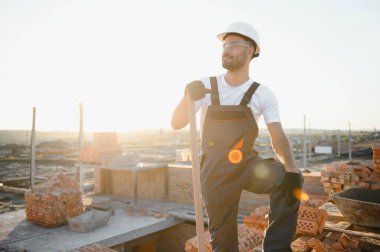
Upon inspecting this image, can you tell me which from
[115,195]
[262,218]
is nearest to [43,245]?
[262,218]

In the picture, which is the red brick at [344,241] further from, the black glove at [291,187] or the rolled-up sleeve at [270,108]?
the rolled-up sleeve at [270,108]

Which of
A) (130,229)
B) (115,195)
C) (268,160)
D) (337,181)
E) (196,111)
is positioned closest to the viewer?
(268,160)

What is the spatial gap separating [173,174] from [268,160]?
33.5ft

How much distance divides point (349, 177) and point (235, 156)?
5567 mm

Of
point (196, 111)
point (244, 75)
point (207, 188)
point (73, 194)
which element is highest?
point (244, 75)

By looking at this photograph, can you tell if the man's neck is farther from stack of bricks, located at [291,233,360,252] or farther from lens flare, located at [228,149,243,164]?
stack of bricks, located at [291,233,360,252]

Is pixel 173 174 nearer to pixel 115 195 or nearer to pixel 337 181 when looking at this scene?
pixel 115 195

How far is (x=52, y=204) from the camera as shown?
9.39 metres

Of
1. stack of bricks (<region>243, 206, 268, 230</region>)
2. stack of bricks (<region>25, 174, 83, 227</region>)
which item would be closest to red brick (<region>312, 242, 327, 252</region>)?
stack of bricks (<region>243, 206, 268, 230</region>)

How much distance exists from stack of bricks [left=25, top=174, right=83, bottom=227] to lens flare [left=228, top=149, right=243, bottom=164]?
859 cm

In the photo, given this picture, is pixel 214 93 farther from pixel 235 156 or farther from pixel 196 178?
pixel 196 178

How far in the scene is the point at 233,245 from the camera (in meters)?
2.40

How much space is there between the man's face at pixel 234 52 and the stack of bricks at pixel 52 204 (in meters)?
8.70

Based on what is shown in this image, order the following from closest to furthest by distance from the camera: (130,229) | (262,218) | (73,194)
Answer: (262,218), (130,229), (73,194)
